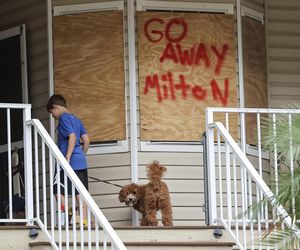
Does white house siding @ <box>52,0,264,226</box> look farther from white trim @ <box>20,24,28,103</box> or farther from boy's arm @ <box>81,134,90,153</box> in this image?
white trim @ <box>20,24,28,103</box>

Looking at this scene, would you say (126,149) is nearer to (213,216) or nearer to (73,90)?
(73,90)

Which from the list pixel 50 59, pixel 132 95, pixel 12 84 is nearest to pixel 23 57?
pixel 12 84

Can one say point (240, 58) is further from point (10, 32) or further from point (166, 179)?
point (10, 32)

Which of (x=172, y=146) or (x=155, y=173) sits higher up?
(x=172, y=146)

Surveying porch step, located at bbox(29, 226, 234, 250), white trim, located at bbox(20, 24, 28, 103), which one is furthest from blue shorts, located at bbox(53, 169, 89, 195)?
white trim, located at bbox(20, 24, 28, 103)

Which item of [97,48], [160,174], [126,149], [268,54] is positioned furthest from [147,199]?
[268,54]

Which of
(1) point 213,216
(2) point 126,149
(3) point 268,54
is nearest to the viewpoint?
(1) point 213,216

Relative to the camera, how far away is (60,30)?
12297 mm

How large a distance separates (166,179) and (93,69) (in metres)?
1.41

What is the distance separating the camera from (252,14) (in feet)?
41.8

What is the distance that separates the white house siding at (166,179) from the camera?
11.9 meters

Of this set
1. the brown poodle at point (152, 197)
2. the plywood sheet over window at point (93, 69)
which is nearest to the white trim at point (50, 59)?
the plywood sheet over window at point (93, 69)

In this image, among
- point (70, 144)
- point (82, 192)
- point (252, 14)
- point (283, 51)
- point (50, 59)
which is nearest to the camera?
point (82, 192)

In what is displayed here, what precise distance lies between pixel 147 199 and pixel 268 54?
2.93 metres
